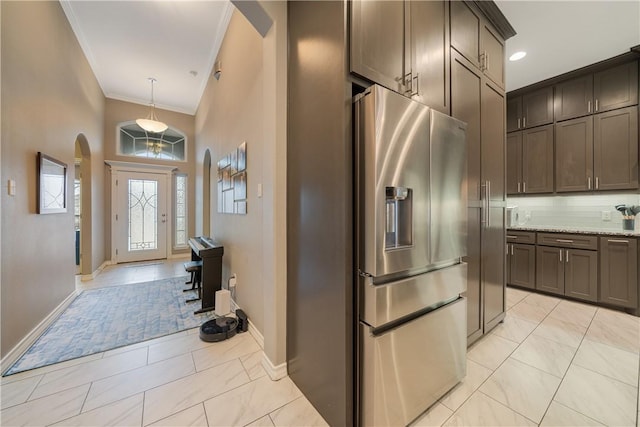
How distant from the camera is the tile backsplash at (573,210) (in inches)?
123

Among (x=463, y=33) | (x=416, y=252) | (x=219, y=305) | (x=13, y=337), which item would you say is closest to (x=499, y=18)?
(x=463, y=33)

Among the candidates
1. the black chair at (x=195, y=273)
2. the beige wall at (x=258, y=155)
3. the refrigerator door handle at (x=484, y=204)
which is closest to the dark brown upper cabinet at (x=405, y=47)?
the beige wall at (x=258, y=155)

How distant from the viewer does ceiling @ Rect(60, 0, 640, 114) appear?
7.55 ft

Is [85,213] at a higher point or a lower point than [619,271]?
higher

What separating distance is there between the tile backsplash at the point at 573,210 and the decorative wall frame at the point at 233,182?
4.32 metres

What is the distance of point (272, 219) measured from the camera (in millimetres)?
1679

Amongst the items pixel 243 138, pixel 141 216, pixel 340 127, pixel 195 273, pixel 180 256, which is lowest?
pixel 180 256

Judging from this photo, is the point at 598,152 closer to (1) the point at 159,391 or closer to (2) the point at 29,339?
(1) the point at 159,391

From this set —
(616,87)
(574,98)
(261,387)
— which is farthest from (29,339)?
(616,87)

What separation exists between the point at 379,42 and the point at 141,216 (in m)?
6.33

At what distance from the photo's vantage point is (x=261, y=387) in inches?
63.9

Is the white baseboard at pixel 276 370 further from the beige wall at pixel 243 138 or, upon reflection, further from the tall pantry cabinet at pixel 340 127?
the beige wall at pixel 243 138

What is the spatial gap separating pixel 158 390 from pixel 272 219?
4.57 feet

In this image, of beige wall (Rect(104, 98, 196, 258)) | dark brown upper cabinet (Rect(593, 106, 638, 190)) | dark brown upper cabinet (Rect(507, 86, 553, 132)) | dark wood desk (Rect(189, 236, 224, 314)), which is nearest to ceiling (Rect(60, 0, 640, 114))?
dark brown upper cabinet (Rect(507, 86, 553, 132))
